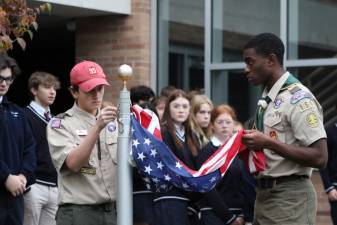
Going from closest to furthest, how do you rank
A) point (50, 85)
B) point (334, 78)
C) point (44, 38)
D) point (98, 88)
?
1. point (98, 88)
2. point (50, 85)
3. point (334, 78)
4. point (44, 38)

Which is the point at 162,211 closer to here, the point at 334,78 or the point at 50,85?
the point at 50,85

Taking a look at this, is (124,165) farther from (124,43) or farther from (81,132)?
(124,43)

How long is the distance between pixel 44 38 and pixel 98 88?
9874mm

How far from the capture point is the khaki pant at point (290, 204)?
611 cm

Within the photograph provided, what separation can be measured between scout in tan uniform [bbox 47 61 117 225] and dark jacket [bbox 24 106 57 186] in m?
2.77

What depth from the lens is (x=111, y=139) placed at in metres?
6.66

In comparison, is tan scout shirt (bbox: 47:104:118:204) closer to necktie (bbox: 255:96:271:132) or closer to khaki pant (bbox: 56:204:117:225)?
khaki pant (bbox: 56:204:117:225)

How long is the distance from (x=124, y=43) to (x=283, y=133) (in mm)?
6873

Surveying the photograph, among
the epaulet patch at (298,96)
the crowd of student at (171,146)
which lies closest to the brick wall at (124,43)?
the crowd of student at (171,146)

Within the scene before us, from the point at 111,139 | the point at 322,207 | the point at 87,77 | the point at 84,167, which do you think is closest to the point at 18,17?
the point at 87,77

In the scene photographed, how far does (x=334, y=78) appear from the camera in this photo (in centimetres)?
1177

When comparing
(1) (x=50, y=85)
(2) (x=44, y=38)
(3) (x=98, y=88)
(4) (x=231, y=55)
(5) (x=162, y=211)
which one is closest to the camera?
(3) (x=98, y=88)

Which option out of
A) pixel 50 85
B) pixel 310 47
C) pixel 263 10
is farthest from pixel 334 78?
pixel 50 85

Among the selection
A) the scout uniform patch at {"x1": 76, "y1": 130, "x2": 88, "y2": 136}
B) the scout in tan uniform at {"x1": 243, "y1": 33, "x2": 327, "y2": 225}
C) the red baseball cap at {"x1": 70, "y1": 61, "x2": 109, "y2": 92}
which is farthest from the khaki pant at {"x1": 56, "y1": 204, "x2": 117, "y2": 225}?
the scout in tan uniform at {"x1": 243, "y1": 33, "x2": 327, "y2": 225}
